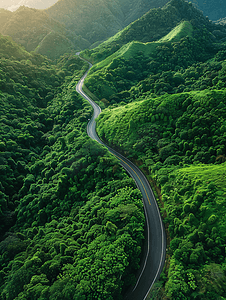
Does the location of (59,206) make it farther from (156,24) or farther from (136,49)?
(156,24)

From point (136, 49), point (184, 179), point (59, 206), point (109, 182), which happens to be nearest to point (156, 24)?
point (136, 49)

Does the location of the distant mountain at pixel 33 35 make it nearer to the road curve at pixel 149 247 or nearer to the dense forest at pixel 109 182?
the dense forest at pixel 109 182

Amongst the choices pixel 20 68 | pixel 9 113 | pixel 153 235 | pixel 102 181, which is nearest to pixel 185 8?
pixel 20 68

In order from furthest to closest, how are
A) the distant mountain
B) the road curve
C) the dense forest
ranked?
the distant mountain, the road curve, the dense forest

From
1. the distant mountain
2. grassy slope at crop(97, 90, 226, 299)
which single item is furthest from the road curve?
the distant mountain

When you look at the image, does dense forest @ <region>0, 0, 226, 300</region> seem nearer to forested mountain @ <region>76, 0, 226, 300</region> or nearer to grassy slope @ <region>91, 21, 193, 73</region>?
forested mountain @ <region>76, 0, 226, 300</region>

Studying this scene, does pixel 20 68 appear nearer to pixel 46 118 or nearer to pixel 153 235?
pixel 46 118
